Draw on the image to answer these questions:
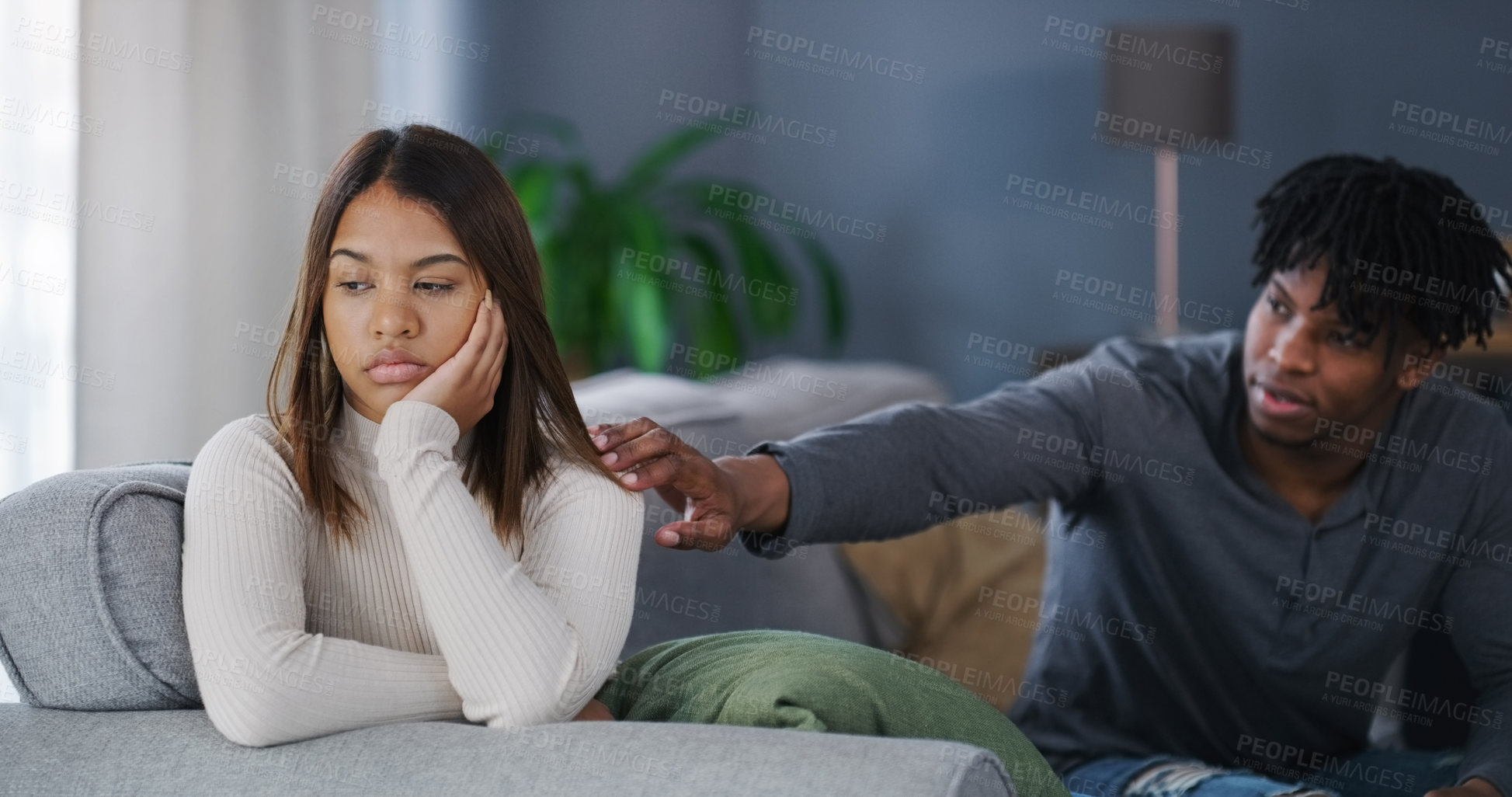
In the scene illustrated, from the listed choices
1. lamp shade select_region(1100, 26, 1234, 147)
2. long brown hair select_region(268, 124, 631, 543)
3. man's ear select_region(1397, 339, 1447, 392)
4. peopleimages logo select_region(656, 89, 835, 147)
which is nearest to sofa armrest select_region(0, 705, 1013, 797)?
long brown hair select_region(268, 124, 631, 543)

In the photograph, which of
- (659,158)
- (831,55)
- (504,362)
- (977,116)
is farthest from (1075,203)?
(504,362)

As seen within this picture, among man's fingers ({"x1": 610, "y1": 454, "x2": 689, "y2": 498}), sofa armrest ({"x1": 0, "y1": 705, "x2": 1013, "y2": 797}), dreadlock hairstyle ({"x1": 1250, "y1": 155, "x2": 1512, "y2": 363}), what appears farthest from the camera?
dreadlock hairstyle ({"x1": 1250, "y1": 155, "x2": 1512, "y2": 363})

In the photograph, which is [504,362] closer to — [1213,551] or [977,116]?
[1213,551]

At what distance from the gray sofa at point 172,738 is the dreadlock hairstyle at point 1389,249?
0.85 m

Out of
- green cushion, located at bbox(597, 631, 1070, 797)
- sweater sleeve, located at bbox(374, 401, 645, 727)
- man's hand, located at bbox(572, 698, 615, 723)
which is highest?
sweater sleeve, located at bbox(374, 401, 645, 727)

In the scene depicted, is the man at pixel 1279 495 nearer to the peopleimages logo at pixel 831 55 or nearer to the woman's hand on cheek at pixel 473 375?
the woman's hand on cheek at pixel 473 375

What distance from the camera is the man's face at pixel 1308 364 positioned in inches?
54.4

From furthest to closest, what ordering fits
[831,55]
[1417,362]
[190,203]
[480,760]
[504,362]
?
[831,55], [190,203], [1417,362], [504,362], [480,760]

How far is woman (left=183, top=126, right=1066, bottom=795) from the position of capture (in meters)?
0.86

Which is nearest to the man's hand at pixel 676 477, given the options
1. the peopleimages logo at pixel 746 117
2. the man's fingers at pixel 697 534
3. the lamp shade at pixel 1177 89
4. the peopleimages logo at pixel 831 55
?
the man's fingers at pixel 697 534

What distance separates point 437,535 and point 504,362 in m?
0.20

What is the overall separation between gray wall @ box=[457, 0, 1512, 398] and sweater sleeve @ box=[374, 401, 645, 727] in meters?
2.79

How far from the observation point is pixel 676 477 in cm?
115

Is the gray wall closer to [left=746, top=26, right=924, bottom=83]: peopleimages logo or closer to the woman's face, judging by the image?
[left=746, top=26, right=924, bottom=83]: peopleimages logo
